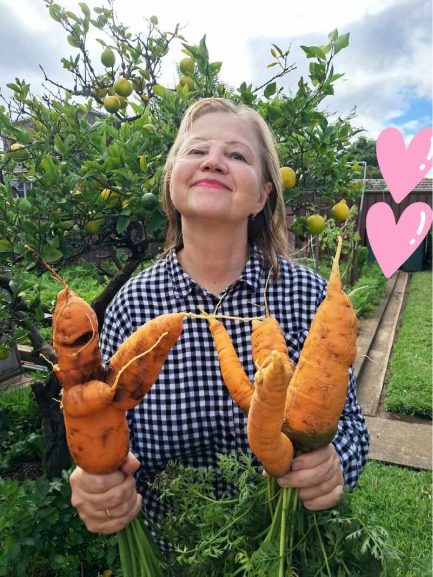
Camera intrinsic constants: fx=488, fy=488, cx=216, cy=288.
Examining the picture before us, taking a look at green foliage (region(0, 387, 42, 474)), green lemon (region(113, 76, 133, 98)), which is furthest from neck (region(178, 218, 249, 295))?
green foliage (region(0, 387, 42, 474))

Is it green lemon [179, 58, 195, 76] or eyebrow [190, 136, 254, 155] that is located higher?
green lemon [179, 58, 195, 76]

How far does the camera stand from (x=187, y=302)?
5.03ft

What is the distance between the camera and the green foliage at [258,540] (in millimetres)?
956

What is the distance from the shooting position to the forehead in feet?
4.65

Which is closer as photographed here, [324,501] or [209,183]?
[324,501]

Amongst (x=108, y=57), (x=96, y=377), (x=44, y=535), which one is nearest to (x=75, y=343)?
(x=96, y=377)

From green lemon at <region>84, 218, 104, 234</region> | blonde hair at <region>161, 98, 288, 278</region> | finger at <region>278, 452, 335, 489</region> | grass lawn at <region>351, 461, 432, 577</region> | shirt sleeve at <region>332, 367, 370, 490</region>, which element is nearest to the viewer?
finger at <region>278, 452, 335, 489</region>

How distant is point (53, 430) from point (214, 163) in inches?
65.5

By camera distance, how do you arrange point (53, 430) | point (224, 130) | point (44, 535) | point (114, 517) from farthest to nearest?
point (53, 430) < point (44, 535) < point (224, 130) < point (114, 517)

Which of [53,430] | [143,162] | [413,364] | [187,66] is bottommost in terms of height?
[413,364]

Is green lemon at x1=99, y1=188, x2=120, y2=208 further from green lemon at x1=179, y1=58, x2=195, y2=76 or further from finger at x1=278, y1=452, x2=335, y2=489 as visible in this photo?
finger at x1=278, y1=452, x2=335, y2=489

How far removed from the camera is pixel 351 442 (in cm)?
133

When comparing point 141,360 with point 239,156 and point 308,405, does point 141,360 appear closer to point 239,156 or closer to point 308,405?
point 308,405

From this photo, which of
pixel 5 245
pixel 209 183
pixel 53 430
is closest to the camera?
pixel 209 183
